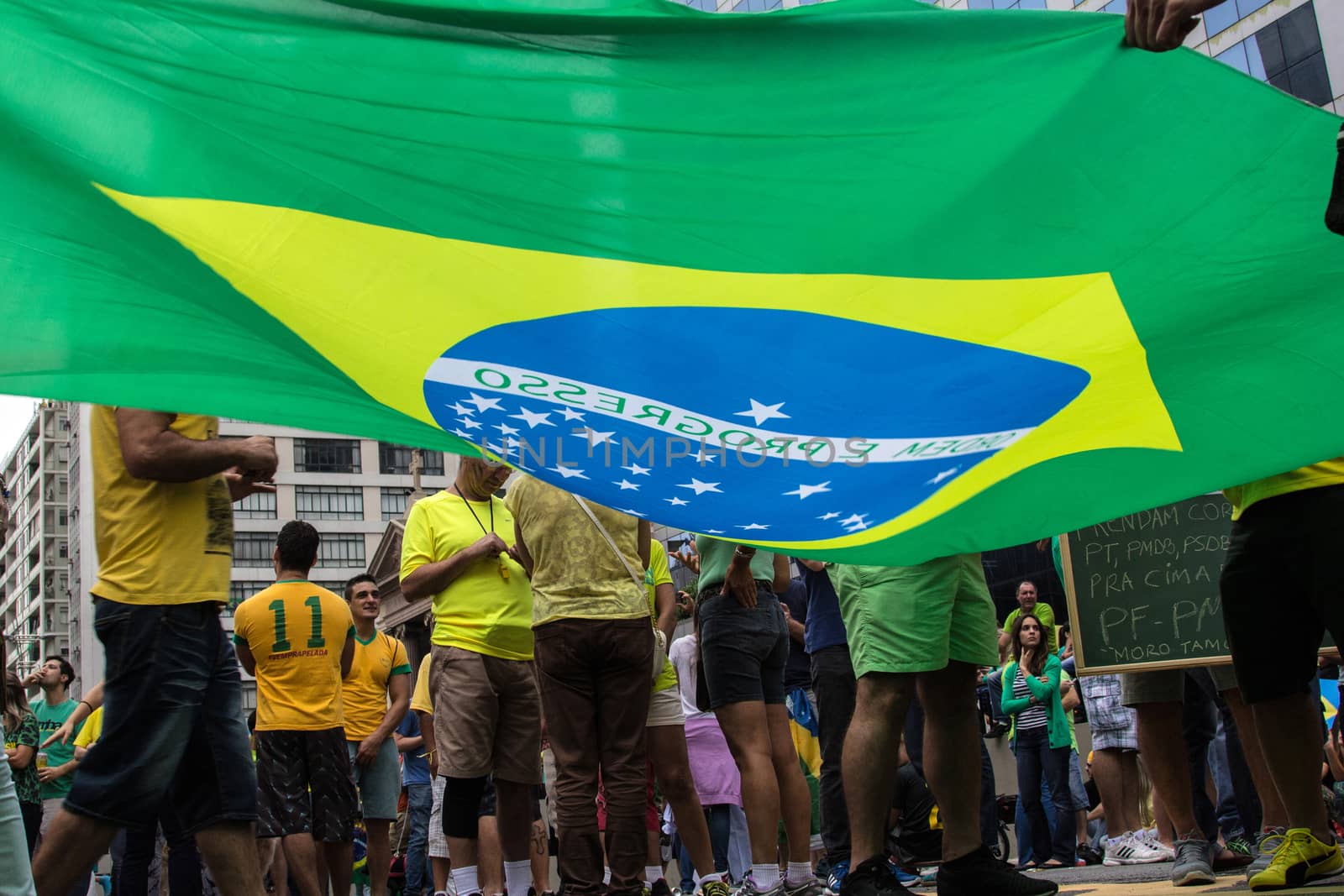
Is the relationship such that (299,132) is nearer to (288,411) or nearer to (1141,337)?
(288,411)

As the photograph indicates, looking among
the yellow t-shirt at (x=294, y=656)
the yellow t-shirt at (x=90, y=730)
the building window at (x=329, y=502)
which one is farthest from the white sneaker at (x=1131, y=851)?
the building window at (x=329, y=502)

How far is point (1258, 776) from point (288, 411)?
3.89 meters

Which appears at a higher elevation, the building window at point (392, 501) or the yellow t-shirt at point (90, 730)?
the building window at point (392, 501)

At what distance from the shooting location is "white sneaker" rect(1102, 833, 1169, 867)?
628cm

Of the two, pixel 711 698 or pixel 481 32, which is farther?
pixel 711 698

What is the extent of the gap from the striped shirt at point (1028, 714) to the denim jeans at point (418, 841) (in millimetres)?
4602

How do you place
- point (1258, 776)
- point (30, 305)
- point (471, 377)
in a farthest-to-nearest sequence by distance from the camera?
point (1258, 776) < point (471, 377) < point (30, 305)

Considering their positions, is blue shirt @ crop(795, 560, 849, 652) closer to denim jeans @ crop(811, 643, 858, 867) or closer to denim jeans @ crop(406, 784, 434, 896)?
denim jeans @ crop(811, 643, 858, 867)

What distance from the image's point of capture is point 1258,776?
5.08 meters

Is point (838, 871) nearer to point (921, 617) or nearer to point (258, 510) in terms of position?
point (921, 617)

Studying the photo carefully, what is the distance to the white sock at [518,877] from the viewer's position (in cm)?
569

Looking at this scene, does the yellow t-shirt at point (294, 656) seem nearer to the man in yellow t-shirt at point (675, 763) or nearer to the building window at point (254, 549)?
the man in yellow t-shirt at point (675, 763)

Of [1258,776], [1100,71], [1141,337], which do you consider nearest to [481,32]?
[1100,71]

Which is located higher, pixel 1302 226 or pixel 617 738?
pixel 1302 226
